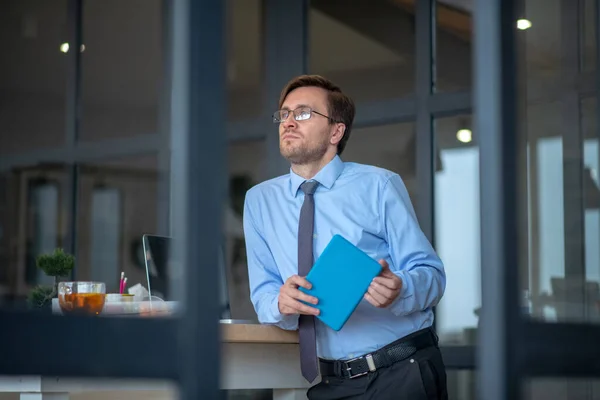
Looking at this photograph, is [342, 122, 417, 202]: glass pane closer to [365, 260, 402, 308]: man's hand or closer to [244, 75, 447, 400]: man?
[244, 75, 447, 400]: man

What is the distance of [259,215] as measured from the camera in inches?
114

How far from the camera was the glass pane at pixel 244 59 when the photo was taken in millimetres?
4910

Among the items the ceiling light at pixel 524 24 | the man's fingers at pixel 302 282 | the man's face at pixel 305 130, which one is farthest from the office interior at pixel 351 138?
the man's face at pixel 305 130

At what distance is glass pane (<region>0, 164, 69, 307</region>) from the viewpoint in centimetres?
600

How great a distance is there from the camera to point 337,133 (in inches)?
118

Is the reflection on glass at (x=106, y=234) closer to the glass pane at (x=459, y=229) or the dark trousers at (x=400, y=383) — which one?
→ the glass pane at (x=459, y=229)

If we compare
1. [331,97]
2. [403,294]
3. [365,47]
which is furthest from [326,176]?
[365,47]

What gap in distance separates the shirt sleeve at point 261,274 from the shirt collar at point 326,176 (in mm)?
141

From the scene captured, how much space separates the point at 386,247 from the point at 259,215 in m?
0.43

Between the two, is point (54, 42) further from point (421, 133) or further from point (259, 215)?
point (259, 215)

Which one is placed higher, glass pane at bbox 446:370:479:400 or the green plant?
the green plant

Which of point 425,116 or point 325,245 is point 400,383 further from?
point 425,116

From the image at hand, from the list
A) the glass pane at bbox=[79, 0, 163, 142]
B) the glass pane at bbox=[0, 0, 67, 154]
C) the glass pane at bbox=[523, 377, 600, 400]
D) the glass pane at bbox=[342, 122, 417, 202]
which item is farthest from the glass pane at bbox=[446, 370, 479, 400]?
the glass pane at bbox=[0, 0, 67, 154]

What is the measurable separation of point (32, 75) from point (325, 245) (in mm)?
3919
